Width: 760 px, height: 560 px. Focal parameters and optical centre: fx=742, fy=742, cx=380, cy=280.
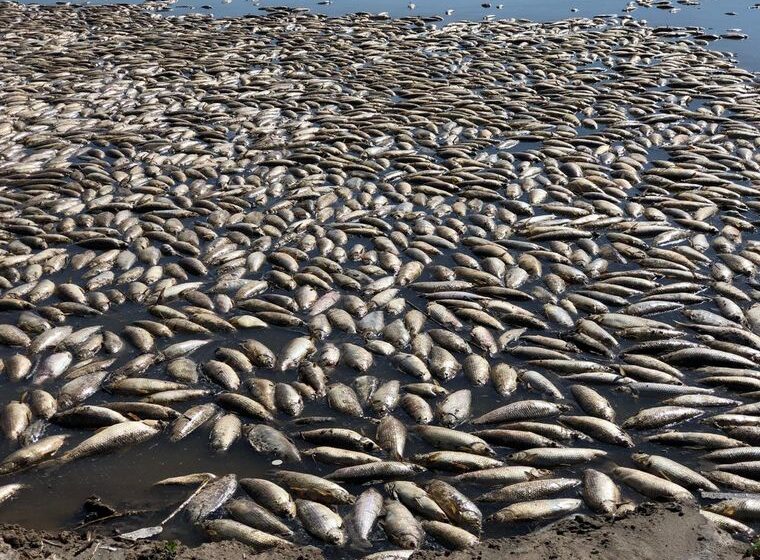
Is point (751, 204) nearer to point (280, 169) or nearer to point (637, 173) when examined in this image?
point (637, 173)

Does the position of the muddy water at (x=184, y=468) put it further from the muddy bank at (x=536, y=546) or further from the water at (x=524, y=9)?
the water at (x=524, y=9)

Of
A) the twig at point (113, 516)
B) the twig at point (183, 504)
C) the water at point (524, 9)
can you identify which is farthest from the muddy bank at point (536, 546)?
the water at point (524, 9)

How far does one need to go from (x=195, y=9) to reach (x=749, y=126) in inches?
701

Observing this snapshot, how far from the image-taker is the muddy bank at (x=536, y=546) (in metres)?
4.93

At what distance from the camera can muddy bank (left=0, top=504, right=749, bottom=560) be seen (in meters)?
4.93

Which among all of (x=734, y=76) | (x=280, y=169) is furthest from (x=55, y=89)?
(x=734, y=76)

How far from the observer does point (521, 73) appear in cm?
1616

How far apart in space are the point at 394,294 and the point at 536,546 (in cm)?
355

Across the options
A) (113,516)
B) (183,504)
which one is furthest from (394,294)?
(113,516)

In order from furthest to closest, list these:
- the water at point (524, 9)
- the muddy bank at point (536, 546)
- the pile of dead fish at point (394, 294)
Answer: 1. the water at point (524, 9)
2. the pile of dead fish at point (394, 294)
3. the muddy bank at point (536, 546)

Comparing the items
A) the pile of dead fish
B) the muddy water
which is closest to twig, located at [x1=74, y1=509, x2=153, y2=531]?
the muddy water

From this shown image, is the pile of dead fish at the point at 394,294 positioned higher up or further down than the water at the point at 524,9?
further down

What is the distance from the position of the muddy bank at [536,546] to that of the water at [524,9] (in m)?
17.9

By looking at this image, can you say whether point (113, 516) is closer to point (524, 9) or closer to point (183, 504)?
point (183, 504)
